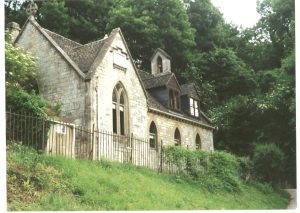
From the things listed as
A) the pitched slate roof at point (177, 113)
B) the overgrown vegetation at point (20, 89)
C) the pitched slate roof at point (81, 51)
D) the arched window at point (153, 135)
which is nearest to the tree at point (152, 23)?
the pitched slate roof at point (177, 113)

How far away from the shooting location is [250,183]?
934 inches

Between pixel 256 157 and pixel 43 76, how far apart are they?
37.3 feet

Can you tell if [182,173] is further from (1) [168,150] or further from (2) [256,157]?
(2) [256,157]

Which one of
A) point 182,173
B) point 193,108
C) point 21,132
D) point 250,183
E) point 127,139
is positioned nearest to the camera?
point 21,132

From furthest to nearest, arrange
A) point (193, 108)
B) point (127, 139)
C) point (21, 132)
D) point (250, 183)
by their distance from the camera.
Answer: point (193, 108)
point (250, 183)
point (127, 139)
point (21, 132)

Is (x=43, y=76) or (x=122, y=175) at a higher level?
(x=43, y=76)

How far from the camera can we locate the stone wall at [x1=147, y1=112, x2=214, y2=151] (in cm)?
2444

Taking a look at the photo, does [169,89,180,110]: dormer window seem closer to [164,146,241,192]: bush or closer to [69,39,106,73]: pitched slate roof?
[164,146,241,192]: bush

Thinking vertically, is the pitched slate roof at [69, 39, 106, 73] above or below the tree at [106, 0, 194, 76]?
below

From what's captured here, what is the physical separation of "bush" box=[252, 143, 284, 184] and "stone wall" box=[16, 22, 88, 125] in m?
9.97

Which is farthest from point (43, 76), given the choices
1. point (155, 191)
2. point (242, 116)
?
point (242, 116)

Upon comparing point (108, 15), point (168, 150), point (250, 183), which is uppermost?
point (108, 15)

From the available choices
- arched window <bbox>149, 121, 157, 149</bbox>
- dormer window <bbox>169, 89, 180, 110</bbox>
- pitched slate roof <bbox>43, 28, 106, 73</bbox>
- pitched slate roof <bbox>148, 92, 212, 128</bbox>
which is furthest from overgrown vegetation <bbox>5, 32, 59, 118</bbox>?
dormer window <bbox>169, 89, 180, 110</bbox>

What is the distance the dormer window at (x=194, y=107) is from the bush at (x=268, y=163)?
456 cm
